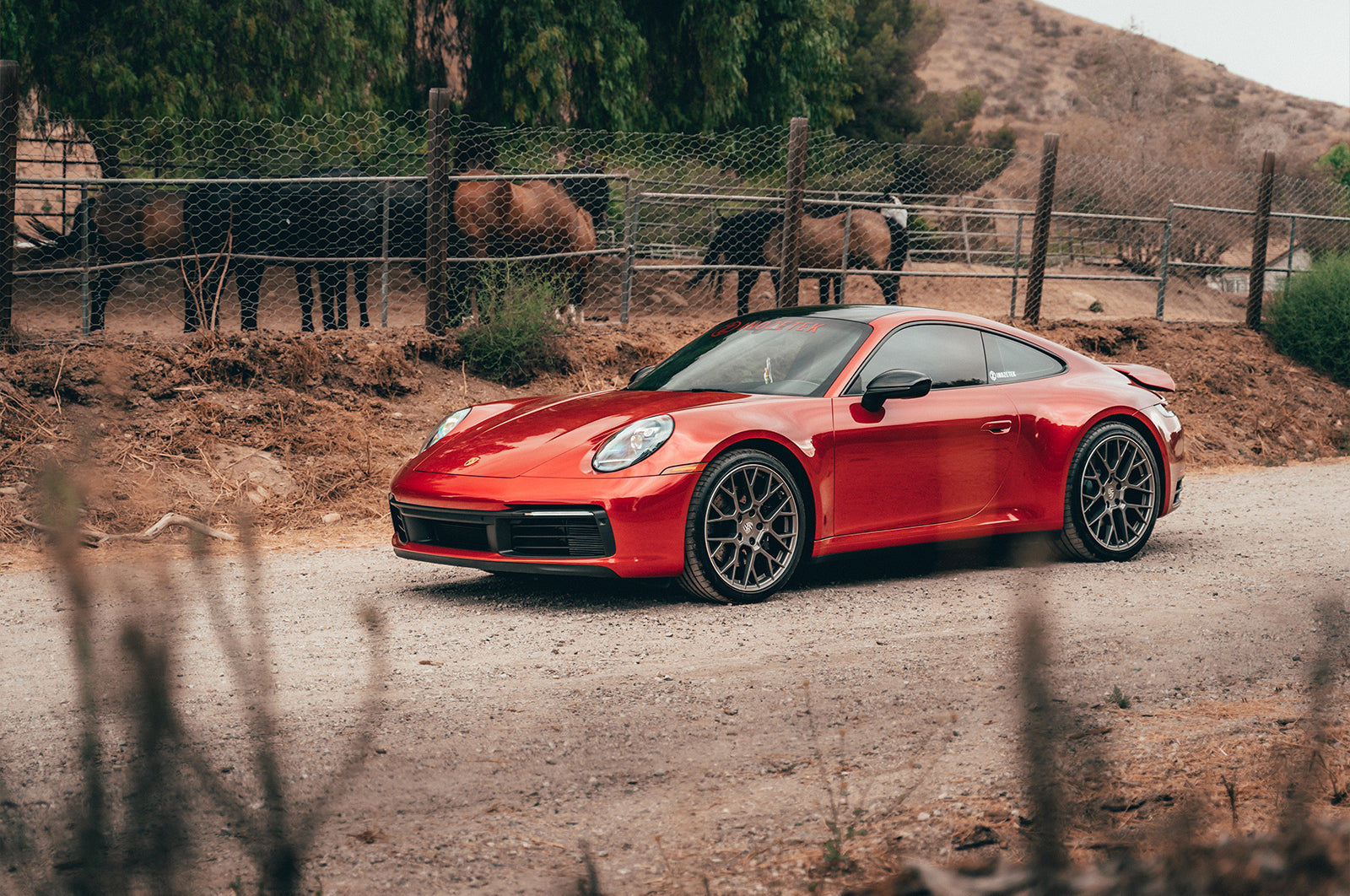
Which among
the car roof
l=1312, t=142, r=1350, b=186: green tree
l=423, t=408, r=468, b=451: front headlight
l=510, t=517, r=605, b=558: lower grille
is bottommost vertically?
l=510, t=517, r=605, b=558: lower grille

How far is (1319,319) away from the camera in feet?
54.4

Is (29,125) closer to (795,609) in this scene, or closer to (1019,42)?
(795,609)

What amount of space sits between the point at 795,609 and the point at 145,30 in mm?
14979

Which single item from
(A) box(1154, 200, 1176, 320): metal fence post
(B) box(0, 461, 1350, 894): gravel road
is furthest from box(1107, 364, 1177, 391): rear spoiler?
(A) box(1154, 200, 1176, 320): metal fence post

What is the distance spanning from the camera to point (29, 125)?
18.2 meters

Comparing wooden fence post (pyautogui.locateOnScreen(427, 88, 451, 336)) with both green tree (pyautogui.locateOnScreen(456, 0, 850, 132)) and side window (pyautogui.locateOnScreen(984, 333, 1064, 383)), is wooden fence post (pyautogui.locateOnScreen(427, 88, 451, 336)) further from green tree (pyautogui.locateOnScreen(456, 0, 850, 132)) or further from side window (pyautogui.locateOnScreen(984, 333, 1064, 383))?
green tree (pyautogui.locateOnScreen(456, 0, 850, 132))

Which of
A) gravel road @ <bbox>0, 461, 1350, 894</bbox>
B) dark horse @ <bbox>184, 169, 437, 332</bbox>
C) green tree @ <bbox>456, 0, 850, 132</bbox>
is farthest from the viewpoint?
A: green tree @ <bbox>456, 0, 850, 132</bbox>

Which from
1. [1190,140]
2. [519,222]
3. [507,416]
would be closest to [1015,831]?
[507,416]

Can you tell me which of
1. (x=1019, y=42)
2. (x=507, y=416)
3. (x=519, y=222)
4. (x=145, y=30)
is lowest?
(x=507, y=416)

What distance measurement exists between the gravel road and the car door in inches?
16.6

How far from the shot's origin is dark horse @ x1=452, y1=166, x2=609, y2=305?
13.6 meters

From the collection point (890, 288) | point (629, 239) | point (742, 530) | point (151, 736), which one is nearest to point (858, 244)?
point (890, 288)

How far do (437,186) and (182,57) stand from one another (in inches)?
303

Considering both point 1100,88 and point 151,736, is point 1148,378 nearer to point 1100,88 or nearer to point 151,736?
point 151,736
